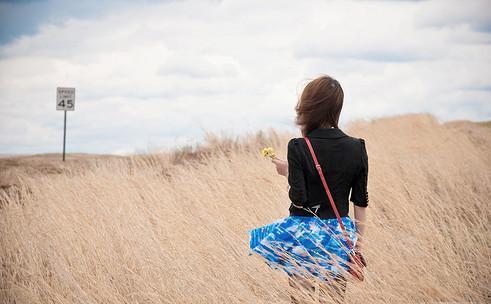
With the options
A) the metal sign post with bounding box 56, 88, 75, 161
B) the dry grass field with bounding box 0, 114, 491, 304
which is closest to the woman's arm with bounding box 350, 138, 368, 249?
the dry grass field with bounding box 0, 114, 491, 304

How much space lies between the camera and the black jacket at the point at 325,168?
256 centimetres

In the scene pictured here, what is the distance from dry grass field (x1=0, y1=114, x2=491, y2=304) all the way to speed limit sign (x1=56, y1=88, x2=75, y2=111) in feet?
21.4

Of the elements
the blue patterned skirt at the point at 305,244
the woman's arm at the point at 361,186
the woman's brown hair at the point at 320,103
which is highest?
the woman's brown hair at the point at 320,103

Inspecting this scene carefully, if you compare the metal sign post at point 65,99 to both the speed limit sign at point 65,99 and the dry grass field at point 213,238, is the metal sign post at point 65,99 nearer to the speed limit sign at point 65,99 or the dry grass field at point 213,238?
the speed limit sign at point 65,99

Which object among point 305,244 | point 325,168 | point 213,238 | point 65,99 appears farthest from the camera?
point 65,99

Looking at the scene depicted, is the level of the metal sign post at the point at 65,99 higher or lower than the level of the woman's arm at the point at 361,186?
lower

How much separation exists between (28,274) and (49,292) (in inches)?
39.9

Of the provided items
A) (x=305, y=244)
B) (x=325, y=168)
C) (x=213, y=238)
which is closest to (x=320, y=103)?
(x=325, y=168)

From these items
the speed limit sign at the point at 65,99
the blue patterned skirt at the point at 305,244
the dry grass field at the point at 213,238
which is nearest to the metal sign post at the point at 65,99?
the speed limit sign at the point at 65,99

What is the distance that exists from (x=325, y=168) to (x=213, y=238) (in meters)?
2.32

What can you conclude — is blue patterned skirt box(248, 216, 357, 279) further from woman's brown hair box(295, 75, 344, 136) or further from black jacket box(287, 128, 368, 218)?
woman's brown hair box(295, 75, 344, 136)

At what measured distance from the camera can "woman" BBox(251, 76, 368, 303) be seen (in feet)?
8.45

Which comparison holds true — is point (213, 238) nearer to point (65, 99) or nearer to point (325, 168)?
point (325, 168)

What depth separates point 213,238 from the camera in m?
4.64
